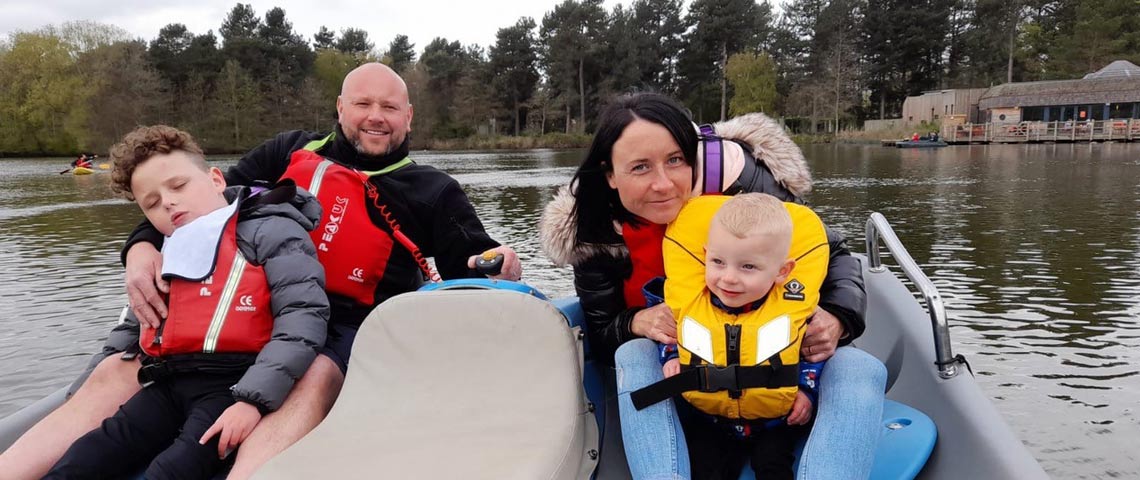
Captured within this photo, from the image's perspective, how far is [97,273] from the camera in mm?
10070

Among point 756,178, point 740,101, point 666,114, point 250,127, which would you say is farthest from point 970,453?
point 250,127

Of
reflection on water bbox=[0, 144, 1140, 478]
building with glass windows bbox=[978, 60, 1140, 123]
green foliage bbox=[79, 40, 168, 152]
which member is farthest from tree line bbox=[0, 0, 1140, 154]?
reflection on water bbox=[0, 144, 1140, 478]

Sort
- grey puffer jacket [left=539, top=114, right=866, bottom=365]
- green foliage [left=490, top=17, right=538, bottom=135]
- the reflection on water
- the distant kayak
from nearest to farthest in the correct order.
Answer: grey puffer jacket [left=539, top=114, right=866, bottom=365] → the reflection on water → the distant kayak → green foliage [left=490, top=17, right=538, bottom=135]

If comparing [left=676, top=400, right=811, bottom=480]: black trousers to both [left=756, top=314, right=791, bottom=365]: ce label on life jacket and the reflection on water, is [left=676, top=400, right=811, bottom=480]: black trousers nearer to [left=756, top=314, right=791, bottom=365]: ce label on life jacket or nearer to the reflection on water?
[left=756, top=314, right=791, bottom=365]: ce label on life jacket

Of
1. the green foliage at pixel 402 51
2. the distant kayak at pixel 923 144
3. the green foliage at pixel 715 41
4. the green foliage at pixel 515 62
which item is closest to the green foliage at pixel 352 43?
the green foliage at pixel 402 51

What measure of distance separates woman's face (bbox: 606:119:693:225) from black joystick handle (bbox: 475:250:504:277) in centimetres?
71

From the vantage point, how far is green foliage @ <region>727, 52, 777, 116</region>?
175 ft

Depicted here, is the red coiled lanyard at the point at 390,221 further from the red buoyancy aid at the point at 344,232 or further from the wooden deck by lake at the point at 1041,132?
the wooden deck by lake at the point at 1041,132

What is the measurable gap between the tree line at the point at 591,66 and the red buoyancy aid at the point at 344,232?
5075cm

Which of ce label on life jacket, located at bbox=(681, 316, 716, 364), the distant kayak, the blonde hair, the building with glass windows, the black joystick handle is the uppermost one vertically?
the building with glass windows

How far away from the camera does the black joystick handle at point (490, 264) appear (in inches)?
119

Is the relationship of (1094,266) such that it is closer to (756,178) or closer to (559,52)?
(756,178)

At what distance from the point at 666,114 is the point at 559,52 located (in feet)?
182

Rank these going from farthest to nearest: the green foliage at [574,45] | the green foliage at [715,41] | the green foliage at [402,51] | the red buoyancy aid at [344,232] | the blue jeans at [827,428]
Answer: the green foliage at [402,51], the green foliage at [715,41], the green foliage at [574,45], the red buoyancy aid at [344,232], the blue jeans at [827,428]
